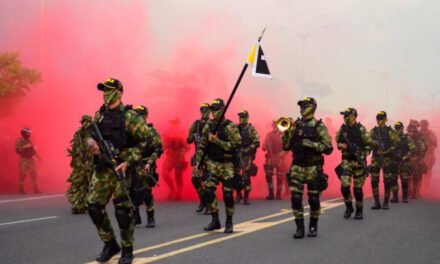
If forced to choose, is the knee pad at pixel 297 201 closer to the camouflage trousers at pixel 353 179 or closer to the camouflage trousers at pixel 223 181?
the camouflage trousers at pixel 223 181

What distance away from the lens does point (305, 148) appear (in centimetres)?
779

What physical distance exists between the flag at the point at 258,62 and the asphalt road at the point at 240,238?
242 centimetres

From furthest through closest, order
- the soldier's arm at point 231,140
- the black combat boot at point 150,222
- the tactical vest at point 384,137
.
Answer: the tactical vest at point 384,137
the black combat boot at point 150,222
the soldier's arm at point 231,140

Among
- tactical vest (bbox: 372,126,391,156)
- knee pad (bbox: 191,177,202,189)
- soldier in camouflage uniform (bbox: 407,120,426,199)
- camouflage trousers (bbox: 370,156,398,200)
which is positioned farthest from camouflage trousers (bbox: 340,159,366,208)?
soldier in camouflage uniform (bbox: 407,120,426,199)

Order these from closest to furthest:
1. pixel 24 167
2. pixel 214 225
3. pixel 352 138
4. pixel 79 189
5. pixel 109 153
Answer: pixel 109 153, pixel 214 225, pixel 352 138, pixel 79 189, pixel 24 167

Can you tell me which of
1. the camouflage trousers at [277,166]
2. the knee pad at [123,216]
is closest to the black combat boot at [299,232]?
the knee pad at [123,216]

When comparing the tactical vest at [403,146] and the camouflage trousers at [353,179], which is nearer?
the camouflage trousers at [353,179]

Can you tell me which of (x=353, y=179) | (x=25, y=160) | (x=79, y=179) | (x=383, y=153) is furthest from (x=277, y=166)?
(x=25, y=160)

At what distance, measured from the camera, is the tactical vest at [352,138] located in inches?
391

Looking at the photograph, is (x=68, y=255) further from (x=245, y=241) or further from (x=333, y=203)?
(x=333, y=203)

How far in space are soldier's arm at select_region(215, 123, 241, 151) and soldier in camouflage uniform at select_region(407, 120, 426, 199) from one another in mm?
8011

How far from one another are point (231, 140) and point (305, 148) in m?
1.12

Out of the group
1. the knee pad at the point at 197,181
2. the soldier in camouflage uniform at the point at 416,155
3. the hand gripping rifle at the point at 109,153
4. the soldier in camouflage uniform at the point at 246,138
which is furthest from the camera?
the soldier in camouflage uniform at the point at 416,155

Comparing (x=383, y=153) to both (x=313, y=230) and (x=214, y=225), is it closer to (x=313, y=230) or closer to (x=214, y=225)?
(x=313, y=230)
